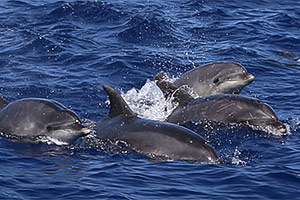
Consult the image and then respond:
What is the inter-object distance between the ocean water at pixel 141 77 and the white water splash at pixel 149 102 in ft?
0.14

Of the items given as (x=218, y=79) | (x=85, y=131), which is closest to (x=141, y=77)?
(x=218, y=79)

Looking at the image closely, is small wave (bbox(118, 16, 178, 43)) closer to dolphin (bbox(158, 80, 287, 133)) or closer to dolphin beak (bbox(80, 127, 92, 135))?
dolphin (bbox(158, 80, 287, 133))

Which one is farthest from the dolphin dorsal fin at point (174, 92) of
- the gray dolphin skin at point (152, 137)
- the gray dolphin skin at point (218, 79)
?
the gray dolphin skin at point (152, 137)

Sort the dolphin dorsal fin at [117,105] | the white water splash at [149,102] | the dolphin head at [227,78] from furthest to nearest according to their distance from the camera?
the dolphin head at [227,78]
the white water splash at [149,102]
the dolphin dorsal fin at [117,105]

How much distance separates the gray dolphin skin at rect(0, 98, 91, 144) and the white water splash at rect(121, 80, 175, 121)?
3.40 metres

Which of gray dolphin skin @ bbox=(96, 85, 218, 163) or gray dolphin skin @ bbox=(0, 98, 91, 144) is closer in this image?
gray dolphin skin @ bbox=(96, 85, 218, 163)

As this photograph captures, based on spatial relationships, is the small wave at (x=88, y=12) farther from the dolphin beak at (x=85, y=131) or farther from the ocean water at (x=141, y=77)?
the dolphin beak at (x=85, y=131)

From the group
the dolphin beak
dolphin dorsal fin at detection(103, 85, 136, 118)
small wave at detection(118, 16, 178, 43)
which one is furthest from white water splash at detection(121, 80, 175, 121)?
small wave at detection(118, 16, 178, 43)

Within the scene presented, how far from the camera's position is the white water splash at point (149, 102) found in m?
15.5

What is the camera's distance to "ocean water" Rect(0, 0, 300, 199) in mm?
11023

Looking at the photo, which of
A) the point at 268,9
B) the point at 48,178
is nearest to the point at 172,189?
the point at 48,178

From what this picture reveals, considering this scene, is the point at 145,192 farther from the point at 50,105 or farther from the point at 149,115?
the point at 149,115

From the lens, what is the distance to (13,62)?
20.9m

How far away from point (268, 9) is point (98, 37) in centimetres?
968
